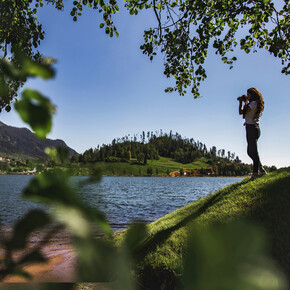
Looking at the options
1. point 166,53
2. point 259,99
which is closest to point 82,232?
point 259,99

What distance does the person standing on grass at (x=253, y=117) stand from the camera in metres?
6.79

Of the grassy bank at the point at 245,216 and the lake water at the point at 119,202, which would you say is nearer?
the lake water at the point at 119,202

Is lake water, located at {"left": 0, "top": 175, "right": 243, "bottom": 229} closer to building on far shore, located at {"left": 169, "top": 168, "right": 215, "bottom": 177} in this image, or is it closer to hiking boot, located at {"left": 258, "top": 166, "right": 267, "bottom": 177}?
hiking boot, located at {"left": 258, "top": 166, "right": 267, "bottom": 177}

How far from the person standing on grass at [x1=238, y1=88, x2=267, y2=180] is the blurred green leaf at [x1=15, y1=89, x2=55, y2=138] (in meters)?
7.22

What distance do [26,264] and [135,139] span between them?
16382cm

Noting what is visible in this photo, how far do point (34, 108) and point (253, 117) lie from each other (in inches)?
288

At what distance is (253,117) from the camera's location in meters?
6.84

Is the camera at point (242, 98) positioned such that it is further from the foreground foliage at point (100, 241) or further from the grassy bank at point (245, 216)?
the foreground foliage at point (100, 241)

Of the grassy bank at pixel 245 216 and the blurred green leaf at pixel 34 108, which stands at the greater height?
the blurred green leaf at pixel 34 108

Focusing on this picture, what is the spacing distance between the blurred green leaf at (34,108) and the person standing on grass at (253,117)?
7218 mm

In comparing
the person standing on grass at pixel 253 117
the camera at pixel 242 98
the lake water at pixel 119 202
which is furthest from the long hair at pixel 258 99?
the lake water at pixel 119 202

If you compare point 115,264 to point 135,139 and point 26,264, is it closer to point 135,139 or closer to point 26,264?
point 26,264

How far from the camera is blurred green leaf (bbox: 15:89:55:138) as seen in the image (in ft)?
1.06

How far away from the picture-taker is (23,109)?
12.7 inches
